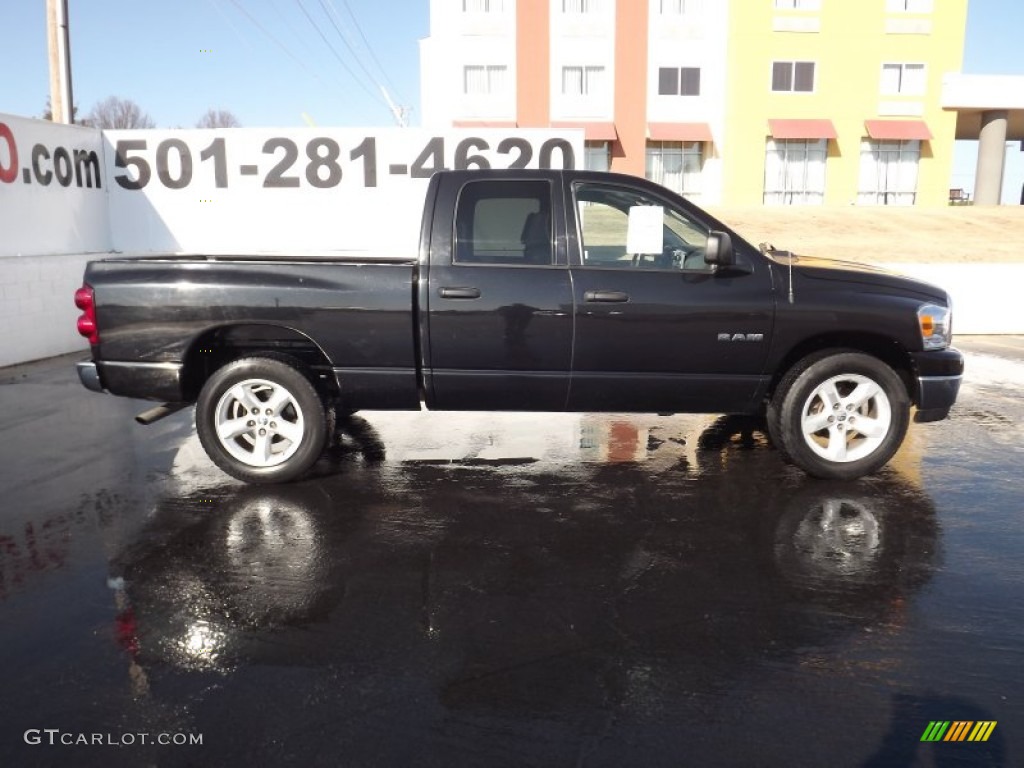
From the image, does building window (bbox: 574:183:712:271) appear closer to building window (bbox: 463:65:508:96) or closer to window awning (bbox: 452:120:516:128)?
window awning (bbox: 452:120:516:128)

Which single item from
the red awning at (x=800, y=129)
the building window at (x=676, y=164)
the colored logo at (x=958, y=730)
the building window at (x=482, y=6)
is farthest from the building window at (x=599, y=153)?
the colored logo at (x=958, y=730)

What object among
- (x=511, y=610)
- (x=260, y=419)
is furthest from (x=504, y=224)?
(x=511, y=610)

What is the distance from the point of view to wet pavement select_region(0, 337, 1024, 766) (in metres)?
2.74

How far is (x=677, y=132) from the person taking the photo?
39094 millimetres

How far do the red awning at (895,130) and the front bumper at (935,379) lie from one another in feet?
127

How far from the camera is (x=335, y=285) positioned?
17.0ft

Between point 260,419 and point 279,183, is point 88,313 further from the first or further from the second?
→ point 279,183

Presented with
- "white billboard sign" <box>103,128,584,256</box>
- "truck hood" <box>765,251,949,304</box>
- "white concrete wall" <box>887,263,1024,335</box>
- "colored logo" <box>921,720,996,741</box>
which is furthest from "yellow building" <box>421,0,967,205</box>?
"colored logo" <box>921,720,996,741</box>

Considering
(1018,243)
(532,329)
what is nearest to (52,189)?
(532,329)

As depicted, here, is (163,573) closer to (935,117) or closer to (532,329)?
(532,329)

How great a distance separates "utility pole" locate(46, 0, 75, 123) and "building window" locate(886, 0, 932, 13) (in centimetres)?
3712

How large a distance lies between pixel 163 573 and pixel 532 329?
8.28 feet

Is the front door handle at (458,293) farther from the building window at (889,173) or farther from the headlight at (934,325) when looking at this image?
the building window at (889,173)

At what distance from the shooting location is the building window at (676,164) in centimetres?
4019
